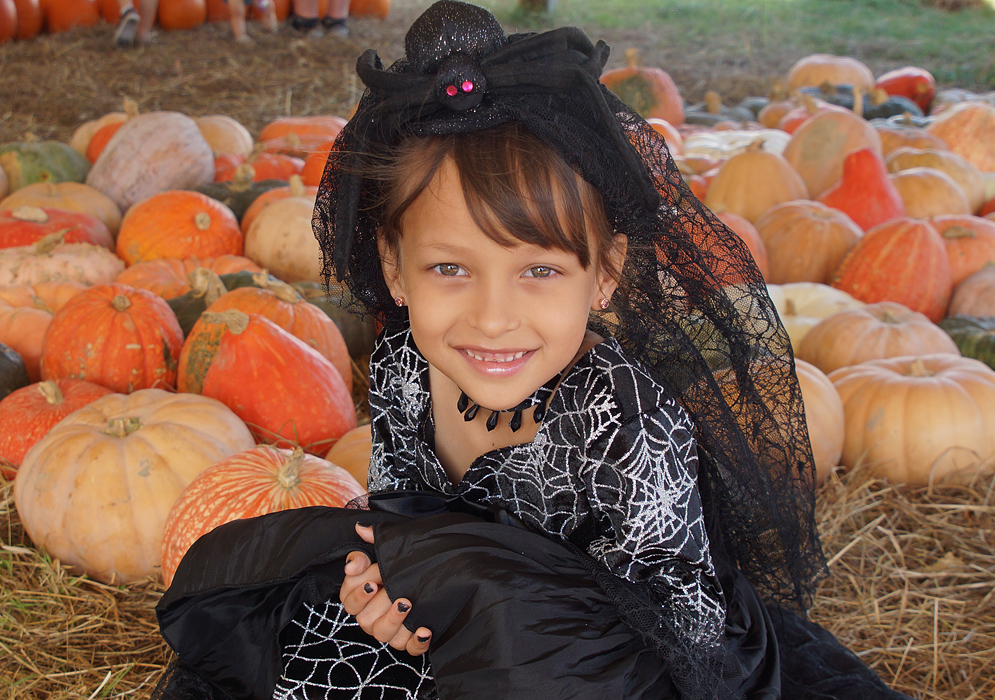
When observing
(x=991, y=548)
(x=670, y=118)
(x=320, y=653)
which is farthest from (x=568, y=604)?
(x=670, y=118)

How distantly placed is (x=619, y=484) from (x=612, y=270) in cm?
37

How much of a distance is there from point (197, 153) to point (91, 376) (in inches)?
74.3

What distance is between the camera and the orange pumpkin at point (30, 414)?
2.38 meters

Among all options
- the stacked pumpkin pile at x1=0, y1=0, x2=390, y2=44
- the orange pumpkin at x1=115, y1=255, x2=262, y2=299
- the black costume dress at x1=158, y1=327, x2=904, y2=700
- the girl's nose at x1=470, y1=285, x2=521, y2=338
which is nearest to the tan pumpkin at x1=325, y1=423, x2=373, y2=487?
the black costume dress at x1=158, y1=327, x2=904, y2=700

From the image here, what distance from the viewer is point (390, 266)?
1.57m

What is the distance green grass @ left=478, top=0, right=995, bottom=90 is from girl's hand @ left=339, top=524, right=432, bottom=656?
8902 mm

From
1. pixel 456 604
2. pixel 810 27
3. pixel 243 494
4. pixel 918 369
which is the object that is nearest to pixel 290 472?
pixel 243 494

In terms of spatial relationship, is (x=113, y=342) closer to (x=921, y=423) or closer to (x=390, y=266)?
(x=390, y=266)

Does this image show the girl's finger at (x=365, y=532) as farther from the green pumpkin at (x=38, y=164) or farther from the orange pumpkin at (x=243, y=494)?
the green pumpkin at (x=38, y=164)

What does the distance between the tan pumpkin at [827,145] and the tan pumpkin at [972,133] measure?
34.2 inches

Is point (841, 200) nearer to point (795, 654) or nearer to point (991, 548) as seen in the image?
point (991, 548)

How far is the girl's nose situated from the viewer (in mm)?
1306

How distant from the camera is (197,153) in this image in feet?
13.6

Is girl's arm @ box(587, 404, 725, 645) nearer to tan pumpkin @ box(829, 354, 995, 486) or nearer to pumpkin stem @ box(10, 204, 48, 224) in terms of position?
tan pumpkin @ box(829, 354, 995, 486)
